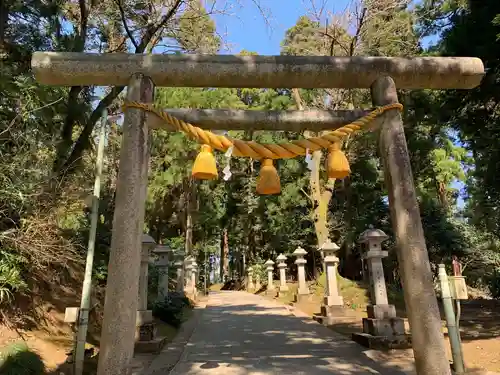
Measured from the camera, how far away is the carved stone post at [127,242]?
3176 millimetres

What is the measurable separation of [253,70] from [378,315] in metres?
5.29

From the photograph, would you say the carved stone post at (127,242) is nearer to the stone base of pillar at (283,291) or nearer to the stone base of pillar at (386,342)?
the stone base of pillar at (386,342)

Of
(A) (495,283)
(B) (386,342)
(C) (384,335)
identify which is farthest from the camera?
(A) (495,283)

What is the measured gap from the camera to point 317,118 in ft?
13.5

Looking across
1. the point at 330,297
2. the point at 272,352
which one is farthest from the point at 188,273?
the point at 272,352

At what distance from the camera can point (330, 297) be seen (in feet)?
34.3

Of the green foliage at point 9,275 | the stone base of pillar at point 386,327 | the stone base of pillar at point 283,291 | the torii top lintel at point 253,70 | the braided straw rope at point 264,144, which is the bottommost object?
the stone base of pillar at point 386,327

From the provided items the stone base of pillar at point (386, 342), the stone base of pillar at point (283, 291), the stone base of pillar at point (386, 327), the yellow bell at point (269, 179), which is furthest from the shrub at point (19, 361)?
the stone base of pillar at point (283, 291)

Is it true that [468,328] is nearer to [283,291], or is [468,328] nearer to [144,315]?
[144,315]

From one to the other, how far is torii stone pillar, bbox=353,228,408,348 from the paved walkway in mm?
341

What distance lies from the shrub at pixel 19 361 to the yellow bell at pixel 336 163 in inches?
174

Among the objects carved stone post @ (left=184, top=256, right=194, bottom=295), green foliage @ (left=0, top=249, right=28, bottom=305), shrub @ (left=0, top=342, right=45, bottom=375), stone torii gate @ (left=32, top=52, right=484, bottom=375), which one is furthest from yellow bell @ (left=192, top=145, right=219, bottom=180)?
carved stone post @ (left=184, top=256, right=194, bottom=295)

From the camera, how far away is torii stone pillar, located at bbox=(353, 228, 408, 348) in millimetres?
6508

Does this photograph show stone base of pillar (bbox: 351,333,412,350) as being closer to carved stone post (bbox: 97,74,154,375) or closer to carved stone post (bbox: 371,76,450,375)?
carved stone post (bbox: 371,76,450,375)
